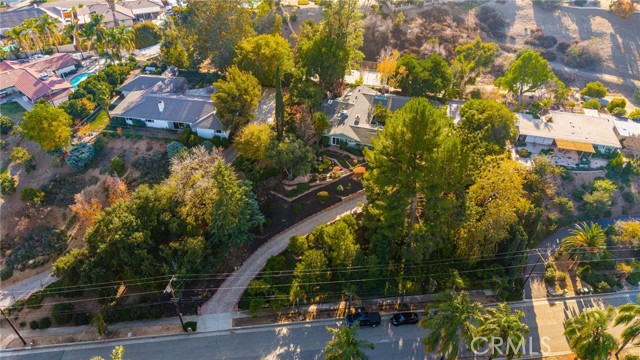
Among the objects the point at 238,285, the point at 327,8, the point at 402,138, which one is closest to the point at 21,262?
the point at 238,285

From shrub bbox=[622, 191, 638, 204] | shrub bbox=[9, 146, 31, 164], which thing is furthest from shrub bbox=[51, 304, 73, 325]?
shrub bbox=[622, 191, 638, 204]

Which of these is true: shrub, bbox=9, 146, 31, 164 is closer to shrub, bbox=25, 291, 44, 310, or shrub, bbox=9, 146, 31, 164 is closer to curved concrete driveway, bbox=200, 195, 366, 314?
shrub, bbox=25, 291, 44, 310

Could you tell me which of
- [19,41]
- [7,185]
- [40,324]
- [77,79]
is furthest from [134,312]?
[19,41]

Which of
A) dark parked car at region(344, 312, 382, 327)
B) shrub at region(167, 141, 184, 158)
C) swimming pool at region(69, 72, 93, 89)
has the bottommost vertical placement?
dark parked car at region(344, 312, 382, 327)

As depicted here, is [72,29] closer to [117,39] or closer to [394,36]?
[117,39]

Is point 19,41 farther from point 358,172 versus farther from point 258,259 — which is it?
point 358,172

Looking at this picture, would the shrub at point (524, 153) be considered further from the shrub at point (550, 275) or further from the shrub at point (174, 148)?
the shrub at point (174, 148)
